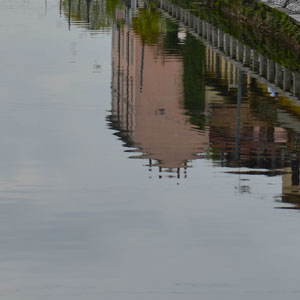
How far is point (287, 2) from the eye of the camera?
2311 inches

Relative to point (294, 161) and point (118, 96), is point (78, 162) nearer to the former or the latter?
point (294, 161)

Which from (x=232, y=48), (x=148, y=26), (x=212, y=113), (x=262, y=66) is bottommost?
(x=148, y=26)

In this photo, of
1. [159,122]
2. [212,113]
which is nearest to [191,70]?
[212,113]

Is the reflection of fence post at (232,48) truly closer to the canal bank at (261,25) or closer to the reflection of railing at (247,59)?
the reflection of railing at (247,59)

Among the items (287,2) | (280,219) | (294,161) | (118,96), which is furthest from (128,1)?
(280,219)

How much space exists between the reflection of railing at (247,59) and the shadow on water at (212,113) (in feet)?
0.13

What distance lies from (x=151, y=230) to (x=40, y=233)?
1.53 m

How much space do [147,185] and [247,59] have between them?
932 inches

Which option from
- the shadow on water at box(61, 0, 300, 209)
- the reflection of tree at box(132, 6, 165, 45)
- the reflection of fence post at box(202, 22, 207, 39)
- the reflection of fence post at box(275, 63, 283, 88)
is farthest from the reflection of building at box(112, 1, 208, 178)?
the reflection of tree at box(132, 6, 165, 45)

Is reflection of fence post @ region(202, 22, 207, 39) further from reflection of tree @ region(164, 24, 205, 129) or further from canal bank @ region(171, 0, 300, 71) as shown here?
canal bank @ region(171, 0, 300, 71)

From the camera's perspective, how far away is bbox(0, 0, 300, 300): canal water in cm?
1495

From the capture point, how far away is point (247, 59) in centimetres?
4453

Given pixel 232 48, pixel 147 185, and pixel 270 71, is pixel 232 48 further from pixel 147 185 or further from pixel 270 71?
pixel 147 185

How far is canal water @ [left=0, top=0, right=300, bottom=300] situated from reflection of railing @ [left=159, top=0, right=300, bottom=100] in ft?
0.81
